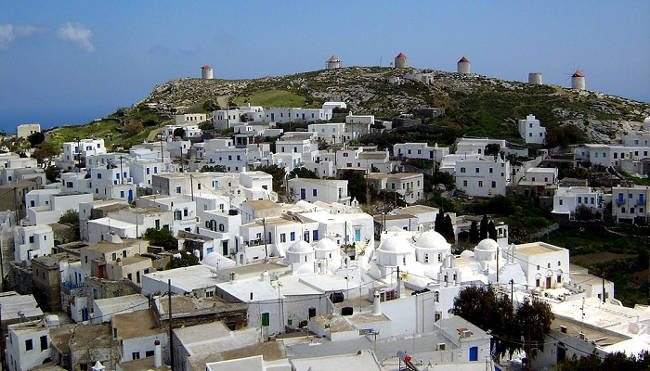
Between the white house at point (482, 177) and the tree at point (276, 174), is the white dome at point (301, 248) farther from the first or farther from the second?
the white house at point (482, 177)

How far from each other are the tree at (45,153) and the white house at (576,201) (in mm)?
32326

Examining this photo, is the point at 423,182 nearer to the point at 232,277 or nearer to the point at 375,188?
the point at 375,188

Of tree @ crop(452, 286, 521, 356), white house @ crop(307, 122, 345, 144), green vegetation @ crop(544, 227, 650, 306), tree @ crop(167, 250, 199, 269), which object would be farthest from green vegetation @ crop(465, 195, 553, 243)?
tree @ crop(167, 250, 199, 269)

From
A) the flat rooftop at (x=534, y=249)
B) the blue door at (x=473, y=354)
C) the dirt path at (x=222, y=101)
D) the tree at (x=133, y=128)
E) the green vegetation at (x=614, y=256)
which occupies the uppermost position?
the dirt path at (x=222, y=101)

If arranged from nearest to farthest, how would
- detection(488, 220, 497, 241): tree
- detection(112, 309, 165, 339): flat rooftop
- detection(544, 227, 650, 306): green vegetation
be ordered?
detection(112, 309, 165, 339): flat rooftop → detection(544, 227, 650, 306): green vegetation → detection(488, 220, 497, 241): tree

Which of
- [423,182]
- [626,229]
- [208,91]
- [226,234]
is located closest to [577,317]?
[226,234]

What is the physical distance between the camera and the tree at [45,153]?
50750 mm

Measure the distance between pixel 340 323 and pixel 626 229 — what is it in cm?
2605

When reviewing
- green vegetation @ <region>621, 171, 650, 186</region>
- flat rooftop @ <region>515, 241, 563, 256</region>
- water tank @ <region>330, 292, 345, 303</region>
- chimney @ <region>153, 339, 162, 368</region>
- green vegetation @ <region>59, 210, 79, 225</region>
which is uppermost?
green vegetation @ <region>621, 171, 650, 186</region>

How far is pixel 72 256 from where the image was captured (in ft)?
100

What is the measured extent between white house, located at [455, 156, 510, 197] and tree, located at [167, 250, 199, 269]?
21511 millimetres

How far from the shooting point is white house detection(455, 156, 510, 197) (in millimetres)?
44781

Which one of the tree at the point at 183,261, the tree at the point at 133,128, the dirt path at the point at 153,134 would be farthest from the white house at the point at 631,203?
the tree at the point at 133,128

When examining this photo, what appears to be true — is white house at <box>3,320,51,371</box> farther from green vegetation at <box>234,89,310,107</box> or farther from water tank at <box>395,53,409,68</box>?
water tank at <box>395,53,409,68</box>
